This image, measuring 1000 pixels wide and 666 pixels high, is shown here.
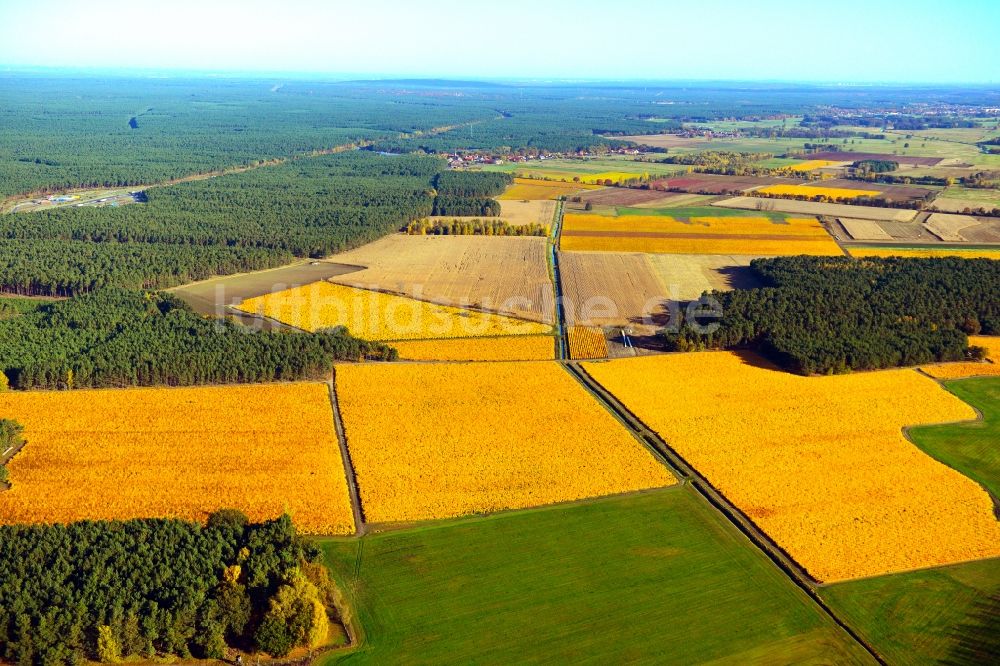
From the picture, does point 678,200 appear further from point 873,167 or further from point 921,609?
point 921,609

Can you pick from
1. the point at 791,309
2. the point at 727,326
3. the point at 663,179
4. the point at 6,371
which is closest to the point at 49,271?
the point at 6,371

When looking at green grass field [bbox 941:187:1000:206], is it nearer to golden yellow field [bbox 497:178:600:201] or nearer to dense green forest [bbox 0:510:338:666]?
golden yellow field [bbox 497:178:600:201]

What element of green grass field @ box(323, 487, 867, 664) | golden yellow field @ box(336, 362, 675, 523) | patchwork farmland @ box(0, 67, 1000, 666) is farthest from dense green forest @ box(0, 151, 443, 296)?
green grass field @ box(323, 487, 867, 664)

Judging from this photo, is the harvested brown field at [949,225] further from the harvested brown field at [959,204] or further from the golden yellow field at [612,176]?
the golden yellow field at [612,176]

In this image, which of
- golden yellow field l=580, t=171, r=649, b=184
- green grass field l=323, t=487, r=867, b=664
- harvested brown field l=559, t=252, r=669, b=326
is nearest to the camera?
green grass field l=323, t=487, r=867, b=664

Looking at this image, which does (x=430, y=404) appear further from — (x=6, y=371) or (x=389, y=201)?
(x=389, y=201)

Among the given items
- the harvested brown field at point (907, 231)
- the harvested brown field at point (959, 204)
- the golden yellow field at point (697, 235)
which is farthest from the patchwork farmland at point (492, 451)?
the harvested brown field at point (959, 204)
